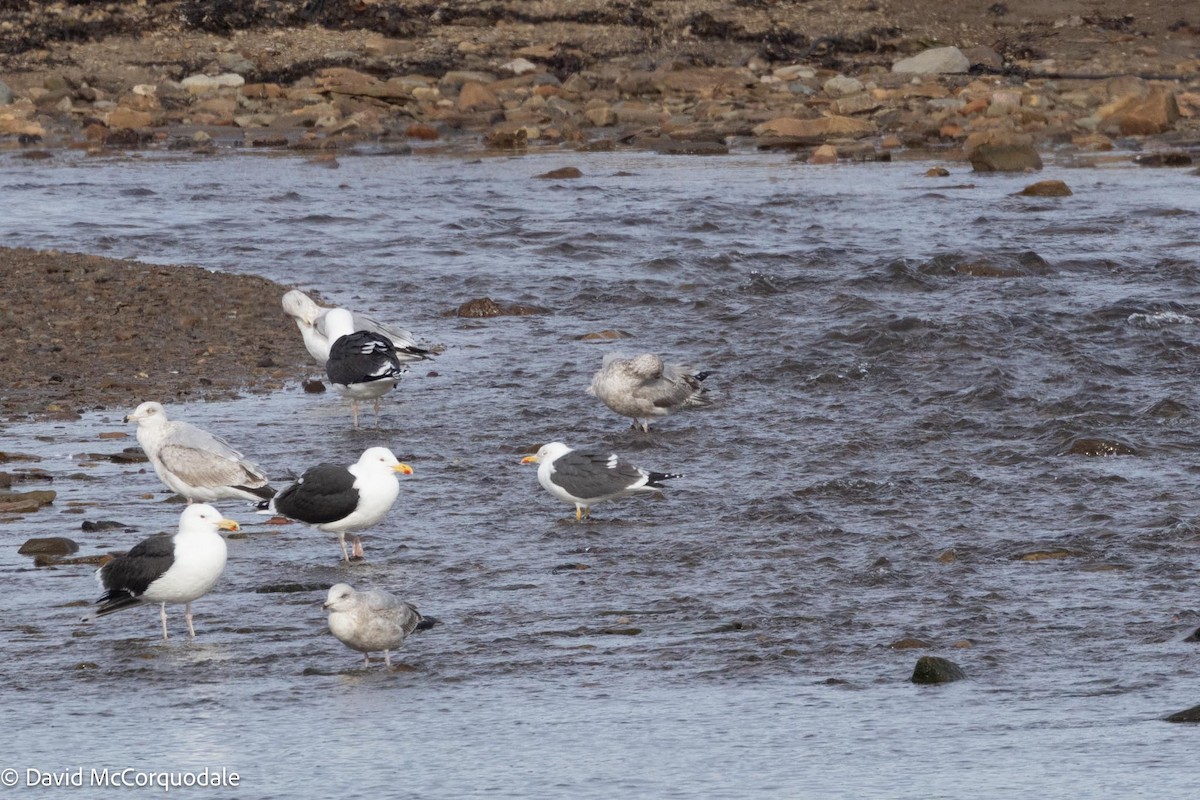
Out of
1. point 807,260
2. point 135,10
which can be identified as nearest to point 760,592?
point 807,260

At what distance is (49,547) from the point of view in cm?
959

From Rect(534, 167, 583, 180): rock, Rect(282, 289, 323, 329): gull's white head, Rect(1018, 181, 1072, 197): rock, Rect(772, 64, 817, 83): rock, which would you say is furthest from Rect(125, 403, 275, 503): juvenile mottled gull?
Rect(772, 64, 817, 83): rock

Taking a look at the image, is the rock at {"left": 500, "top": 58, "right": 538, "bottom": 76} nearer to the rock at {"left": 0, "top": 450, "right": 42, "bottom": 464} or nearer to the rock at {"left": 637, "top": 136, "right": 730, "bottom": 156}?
the rock at {"left": 637, "top": 136, "right": 730, "bottom": 156}

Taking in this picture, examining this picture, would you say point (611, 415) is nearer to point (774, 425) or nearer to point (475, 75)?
point (774, 425)

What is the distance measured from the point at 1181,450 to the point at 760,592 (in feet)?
14.6

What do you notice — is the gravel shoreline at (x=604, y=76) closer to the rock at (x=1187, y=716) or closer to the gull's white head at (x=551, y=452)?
the gull's white head at (x=551, y=452)

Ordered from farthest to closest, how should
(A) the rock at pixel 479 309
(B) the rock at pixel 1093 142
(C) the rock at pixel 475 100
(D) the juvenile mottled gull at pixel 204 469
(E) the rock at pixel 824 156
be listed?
(C) the rock at pixel 475 100 < (B) the rock at pixel 1093 142 < (E) the rock at pixel 824 156 < (A) the rock at pixel 479 309 < (D) the juvenile mottled gull at pixel 204 469

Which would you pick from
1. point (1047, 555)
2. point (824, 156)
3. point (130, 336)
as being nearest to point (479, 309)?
point (130, 336)

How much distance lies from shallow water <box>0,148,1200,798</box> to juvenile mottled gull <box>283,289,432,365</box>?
0.40m

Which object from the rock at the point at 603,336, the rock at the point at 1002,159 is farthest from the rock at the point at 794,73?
the rock at the point at 603,336

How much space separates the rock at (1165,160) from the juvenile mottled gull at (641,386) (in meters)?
18.0

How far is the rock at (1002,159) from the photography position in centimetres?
2817

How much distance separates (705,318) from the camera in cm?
1759

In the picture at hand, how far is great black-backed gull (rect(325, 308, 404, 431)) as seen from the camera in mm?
12883
